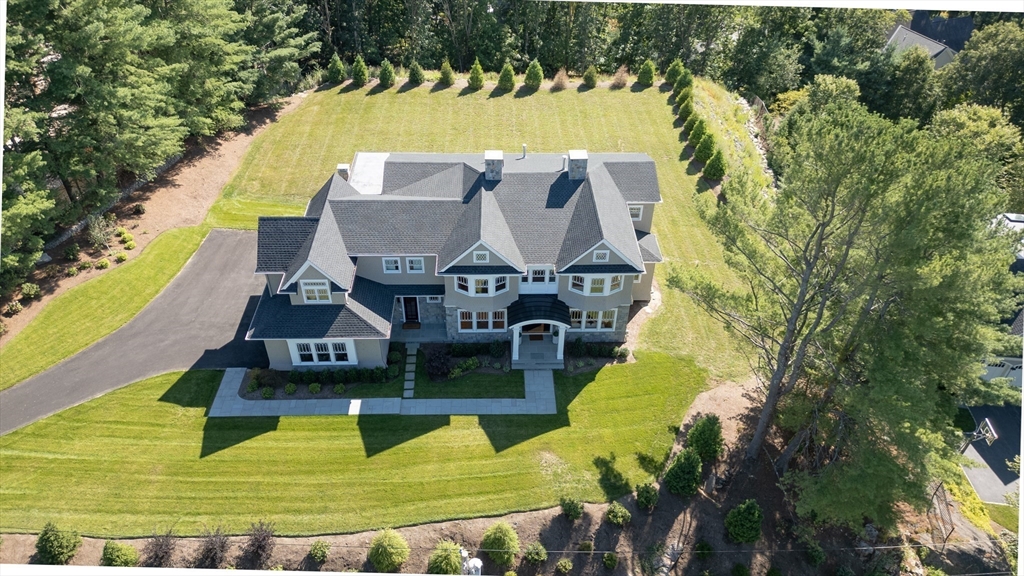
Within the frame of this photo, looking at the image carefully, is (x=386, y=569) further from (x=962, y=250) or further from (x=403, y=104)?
(x=403, y=104)

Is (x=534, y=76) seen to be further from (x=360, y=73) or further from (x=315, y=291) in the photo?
(x=315, y=291)

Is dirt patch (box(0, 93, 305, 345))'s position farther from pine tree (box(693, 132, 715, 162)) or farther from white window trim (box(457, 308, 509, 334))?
pine tree (box(693, 132, 715, 162))

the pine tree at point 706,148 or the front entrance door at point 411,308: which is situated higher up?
the pine tree at point 706,148

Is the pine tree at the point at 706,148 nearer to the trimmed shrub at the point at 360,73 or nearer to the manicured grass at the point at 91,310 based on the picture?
the trimmed shrub at the point at 360,73

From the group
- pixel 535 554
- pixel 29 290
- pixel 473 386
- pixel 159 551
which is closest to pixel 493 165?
pixel 473 386

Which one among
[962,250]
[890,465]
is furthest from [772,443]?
[962,250]

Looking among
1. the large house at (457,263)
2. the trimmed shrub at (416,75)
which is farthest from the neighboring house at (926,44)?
the large house at (457,263)

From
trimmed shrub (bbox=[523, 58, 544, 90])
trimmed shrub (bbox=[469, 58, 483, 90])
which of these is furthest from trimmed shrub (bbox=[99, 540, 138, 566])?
trimmed shrub (bbox=[523, 58, 544, 90])
